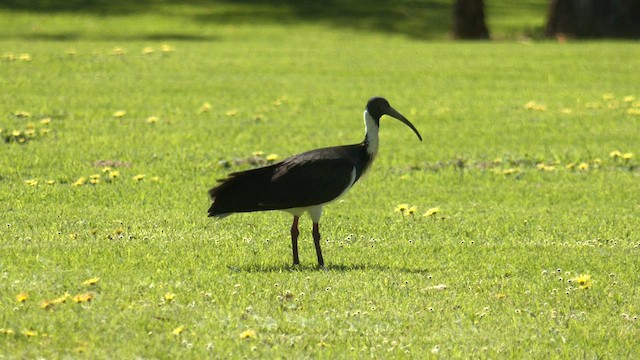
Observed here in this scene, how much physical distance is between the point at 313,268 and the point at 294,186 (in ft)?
2.17

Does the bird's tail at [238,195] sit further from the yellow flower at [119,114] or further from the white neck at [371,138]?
the yellow flower at [119,114]

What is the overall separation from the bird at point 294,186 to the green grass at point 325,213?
463mm

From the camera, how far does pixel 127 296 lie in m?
8.25

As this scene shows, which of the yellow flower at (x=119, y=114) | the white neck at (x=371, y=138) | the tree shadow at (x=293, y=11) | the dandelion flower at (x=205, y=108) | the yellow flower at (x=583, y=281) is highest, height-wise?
the white neck at (x=371, y=138)

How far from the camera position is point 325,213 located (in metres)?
12.2

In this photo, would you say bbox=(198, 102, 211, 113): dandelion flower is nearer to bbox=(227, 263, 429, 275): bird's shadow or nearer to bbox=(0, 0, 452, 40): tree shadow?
bbox=(227, 263, 429, 275): bird's shadow

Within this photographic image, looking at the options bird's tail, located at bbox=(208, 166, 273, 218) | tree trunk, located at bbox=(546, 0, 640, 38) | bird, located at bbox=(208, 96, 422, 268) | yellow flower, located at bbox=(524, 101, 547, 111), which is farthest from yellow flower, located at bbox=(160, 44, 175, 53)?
bird's tail, located at bbox=(208, 166, 273, 218)

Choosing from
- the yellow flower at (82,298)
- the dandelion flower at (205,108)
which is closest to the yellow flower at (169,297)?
the yellow flower at (82,298)

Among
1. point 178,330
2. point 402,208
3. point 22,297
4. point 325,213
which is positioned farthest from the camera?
point 325,213

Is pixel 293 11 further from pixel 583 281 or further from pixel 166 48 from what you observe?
pixel 583 281

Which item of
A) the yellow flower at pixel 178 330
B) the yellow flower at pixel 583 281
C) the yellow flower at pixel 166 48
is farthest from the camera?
the yellow flower at pixel 166 48

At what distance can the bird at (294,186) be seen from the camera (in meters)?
9.27

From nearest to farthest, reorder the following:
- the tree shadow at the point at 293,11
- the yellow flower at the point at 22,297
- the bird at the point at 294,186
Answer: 1. the yellow flower at the point at 22,297
2. the bird at the point at 294,186
3. the tree shadow at the point at 293,11

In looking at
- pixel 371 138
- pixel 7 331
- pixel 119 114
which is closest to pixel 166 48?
pixel 119 114
